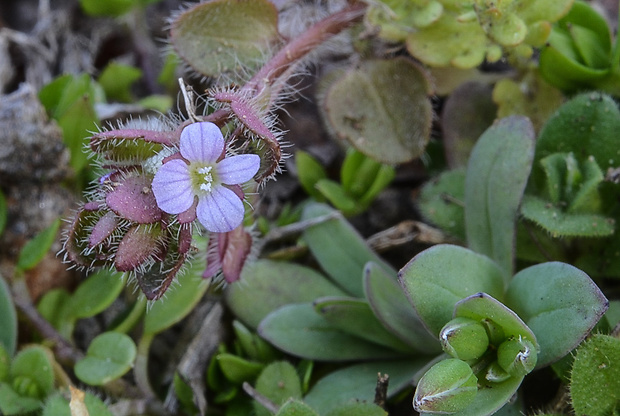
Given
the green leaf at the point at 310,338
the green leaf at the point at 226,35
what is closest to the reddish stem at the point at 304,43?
the green leaf at the point at 226,35

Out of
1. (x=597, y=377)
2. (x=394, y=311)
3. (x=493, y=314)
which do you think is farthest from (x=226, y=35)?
(x=597, y=377)

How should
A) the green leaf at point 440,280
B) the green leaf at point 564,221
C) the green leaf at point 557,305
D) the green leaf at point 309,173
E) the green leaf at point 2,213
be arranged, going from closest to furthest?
1. the green leaf at point 557,305
2. the green leaf at point 440,280
3. the green leaf at point 564,221
4. the green leaf at point 2,213
5. the green leaf at point 309,173

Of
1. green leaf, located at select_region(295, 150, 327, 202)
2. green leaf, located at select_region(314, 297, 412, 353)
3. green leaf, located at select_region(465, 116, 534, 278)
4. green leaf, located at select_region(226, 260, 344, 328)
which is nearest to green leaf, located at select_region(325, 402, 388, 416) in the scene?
green leaf, located at select_region(314, 297, 412, 353)

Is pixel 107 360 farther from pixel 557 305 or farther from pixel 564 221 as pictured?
pixel 564 221

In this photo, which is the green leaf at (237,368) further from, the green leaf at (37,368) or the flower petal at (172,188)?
the flower petal at (172,188)

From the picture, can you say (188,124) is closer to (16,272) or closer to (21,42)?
(16,272)

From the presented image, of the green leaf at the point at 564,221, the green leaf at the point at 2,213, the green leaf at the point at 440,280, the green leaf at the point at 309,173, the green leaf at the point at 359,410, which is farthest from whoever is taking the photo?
the green leaf at the point at 309,173

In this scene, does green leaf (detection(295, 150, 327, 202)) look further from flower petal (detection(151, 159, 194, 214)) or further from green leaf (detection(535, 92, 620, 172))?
flower petal (detection(151, 159, 194, 214))
